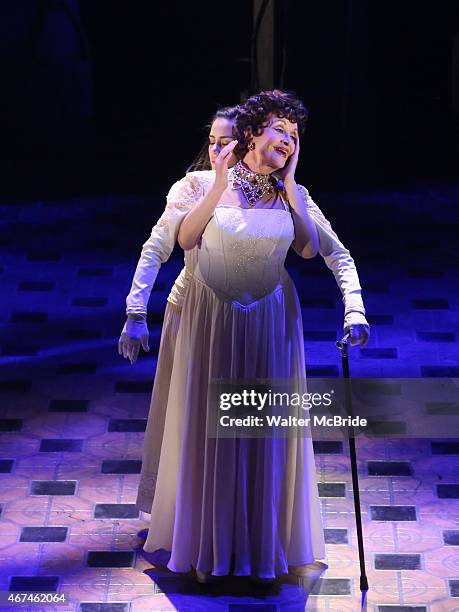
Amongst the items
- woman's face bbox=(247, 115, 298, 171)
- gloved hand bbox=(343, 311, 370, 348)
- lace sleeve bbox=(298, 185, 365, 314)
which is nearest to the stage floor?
gloved hand bbox=(343, 311, 370, 348)

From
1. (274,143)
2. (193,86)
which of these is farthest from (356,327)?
(193,86)

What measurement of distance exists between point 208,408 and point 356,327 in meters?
0.59

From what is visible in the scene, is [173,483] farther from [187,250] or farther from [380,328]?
[380,328]

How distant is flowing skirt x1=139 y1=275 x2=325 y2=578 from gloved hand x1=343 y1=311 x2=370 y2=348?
0.21 meters

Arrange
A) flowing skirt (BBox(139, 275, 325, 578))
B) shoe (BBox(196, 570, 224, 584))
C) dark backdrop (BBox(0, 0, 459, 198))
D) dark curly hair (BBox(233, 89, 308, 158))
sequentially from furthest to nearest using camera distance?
dark backdrop (BBox(0, 0, 459, 198)), shoe (BBox(196, 570, 224, 584)), flowing skirt (BBox(139, 275, 325, 578)), dark curly hair (BBox(233, 89, 308, 158))

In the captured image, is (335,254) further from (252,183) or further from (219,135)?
(219,135)

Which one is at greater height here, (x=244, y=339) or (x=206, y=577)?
(x=244, y=339)

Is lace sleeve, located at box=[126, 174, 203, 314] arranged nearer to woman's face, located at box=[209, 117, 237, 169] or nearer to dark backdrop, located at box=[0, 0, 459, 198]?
woman's face, located at box=[209, 117, 237, 169]

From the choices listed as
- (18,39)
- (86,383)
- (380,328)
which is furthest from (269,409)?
(18,39)

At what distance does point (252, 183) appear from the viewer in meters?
4.54

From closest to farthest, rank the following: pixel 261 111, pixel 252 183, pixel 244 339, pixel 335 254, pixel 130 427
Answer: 1. pixel 261 111
2. pixel 252 183
3. pixel 244 339
4. pixel 335 254
5. pixel 130 427

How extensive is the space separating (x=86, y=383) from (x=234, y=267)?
2.25 m

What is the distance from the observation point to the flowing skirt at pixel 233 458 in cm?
465

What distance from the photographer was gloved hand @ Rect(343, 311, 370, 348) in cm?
459
